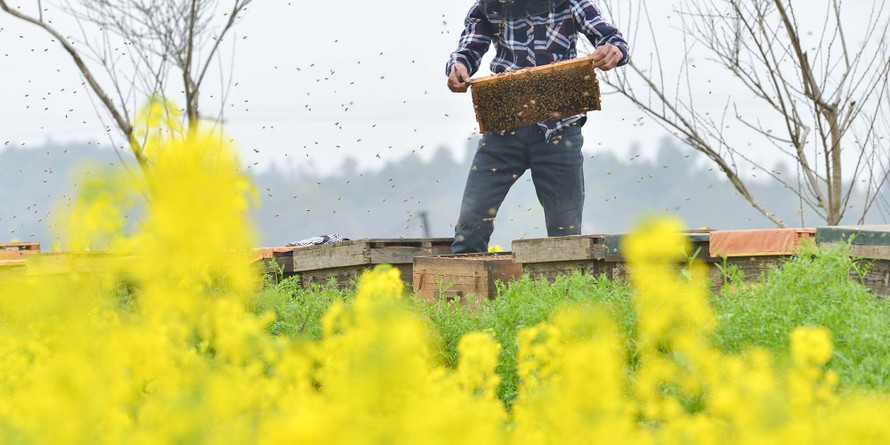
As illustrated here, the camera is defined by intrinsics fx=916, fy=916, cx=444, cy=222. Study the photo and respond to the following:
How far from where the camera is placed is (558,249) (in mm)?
5711

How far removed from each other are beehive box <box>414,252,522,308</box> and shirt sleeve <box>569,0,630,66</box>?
1713mm

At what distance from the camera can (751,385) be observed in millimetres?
1919

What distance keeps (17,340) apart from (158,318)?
4.45 feet

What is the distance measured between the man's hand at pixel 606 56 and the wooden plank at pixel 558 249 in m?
1.27

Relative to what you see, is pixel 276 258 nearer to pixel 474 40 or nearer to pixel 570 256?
pixel 474 40

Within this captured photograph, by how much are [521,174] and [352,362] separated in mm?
4993

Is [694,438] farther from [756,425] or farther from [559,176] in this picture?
[559,176]

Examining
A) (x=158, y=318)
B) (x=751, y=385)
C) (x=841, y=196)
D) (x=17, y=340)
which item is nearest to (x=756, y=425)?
(x=751, y=385)

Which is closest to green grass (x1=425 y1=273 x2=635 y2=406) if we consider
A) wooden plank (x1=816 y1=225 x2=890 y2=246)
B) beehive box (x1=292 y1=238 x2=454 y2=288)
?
wooden plank (x1=816 y1=225 x2=890 y2=246)

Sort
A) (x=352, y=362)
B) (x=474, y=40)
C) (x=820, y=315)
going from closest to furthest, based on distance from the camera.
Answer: (x=352, y=362) → (x=820, y=315) → (x=474, y=40)

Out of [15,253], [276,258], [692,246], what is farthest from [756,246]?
[15,253]

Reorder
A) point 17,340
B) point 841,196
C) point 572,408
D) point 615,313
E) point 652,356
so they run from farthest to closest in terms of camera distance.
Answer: point 841,196 → point 615,313 → point 652,356 → point 17,340 → point 572,408

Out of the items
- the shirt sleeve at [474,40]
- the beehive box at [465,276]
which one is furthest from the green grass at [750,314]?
the shirt sleeve at [474,40]

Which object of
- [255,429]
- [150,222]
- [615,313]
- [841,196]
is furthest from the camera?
[841,196]
